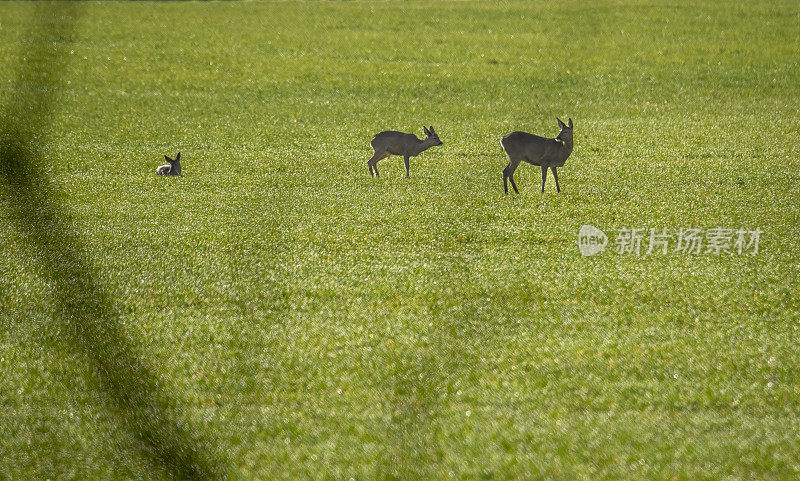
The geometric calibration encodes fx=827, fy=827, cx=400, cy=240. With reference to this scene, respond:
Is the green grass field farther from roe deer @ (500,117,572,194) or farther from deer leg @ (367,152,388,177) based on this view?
roe deer @ (500,117,572,194)

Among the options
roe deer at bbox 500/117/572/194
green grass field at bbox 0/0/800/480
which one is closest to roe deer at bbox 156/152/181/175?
green grass field at bbox 0/0/800/480

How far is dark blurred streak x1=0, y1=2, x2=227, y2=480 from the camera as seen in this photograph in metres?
8.75

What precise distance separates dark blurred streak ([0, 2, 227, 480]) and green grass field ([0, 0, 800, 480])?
20 centimetres

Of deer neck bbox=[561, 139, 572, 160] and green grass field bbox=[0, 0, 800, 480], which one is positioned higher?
deer neck bbox=[561, 139, 572, 160]

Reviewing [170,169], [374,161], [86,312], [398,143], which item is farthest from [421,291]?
[170,169]

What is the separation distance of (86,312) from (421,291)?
5.07 metres

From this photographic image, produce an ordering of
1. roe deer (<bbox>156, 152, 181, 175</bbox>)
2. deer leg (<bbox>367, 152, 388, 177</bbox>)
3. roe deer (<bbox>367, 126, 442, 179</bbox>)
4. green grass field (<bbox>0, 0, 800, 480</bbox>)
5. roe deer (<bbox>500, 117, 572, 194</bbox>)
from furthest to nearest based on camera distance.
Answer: roe deer (<bbox>156, 152, 181, 175</bbox>) → deer leg (<bbox>367, 152, 388, 177</bbox>) → roe deer (<bbox>367, 126, 442, 179</bbox>) → roe deer (<bbox>500, 117, 572, 194</bbox>) → green grass field (<bbox>0, 0, 800, 480</bbox>)

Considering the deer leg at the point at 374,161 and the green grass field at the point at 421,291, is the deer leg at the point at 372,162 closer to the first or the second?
the deer leg at the point at 374,161

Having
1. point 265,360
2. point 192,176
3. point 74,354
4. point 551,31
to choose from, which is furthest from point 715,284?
point 551,31

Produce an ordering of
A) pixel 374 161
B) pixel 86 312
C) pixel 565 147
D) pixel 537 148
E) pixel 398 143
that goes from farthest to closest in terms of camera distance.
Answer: pixel 374 161 → pixel 398 143 → pixel 565 147 → pixel 537 148 → pixel 86 312

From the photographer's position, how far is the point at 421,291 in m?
12.9

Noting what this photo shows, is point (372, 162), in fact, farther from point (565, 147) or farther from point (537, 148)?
point (565, 147)

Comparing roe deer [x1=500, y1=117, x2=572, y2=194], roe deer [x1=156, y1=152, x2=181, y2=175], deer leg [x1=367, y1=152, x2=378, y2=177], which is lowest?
roe deer [x1=156, y1=152, x2=181, y2=175]

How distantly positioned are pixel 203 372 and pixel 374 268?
430 centimetres
